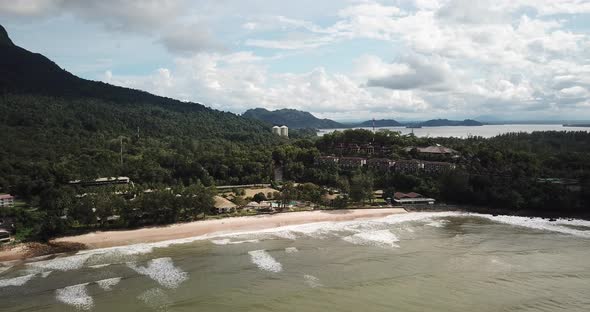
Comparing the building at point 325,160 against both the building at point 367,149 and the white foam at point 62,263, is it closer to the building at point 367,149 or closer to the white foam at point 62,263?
the building at point 367,149

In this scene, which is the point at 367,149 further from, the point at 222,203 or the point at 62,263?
the point at 62,263

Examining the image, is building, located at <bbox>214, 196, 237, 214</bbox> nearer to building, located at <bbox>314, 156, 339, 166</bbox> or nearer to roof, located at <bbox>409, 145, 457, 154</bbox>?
building, located at <bbox>314, 156, 339, 166</bbox>

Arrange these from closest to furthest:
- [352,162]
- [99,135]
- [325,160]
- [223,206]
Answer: [223,206] → [352,162] → [325,160] → [99,135]

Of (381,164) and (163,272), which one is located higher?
(381,164)

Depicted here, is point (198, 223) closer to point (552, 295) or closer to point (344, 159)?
point (552, 295)

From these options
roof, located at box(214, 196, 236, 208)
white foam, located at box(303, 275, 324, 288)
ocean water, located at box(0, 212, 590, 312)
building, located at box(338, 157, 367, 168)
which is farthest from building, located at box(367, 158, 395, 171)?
white foam, located at box(303, 275, 324, 288)

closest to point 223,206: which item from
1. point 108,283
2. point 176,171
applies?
point 176,171

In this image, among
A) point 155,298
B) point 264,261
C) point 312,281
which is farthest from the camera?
point 264,261
